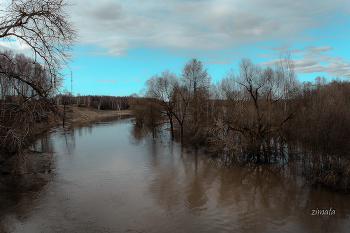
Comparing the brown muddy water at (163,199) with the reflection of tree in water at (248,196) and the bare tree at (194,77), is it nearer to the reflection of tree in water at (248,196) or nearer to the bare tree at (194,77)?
the reflection of tree in water at (248,196)

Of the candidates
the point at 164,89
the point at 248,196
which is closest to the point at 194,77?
the point at 164,89

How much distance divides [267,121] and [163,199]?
36.6 ft

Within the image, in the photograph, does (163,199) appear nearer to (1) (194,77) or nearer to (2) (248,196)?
(2) (248,196)

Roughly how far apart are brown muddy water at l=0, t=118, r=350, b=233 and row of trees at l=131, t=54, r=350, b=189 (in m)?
1.63

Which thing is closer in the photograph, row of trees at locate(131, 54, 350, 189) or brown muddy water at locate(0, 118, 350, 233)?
brown muddy water at locate(0, 118, 350, 233)

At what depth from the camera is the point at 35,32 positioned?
19.7ft

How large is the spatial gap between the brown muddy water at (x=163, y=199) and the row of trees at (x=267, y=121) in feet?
5.35

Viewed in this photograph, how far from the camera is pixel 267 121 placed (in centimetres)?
1797

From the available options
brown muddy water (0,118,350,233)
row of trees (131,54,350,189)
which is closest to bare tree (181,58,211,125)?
row of trees (131,54,350,189)

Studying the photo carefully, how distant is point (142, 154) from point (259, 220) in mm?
13491

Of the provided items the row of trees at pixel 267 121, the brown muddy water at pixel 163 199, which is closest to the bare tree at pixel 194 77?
the row of trees at pixel 267 121

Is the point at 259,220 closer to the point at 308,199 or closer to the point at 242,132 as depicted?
the point at 308,199

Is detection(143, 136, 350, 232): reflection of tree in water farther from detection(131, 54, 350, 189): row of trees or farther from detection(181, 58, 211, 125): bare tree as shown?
detection(181, 58, 211, 125): bare tree

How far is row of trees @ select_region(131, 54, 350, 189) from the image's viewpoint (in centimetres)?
1275
